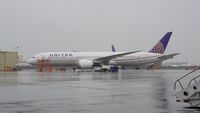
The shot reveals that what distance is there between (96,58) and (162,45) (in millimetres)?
13780

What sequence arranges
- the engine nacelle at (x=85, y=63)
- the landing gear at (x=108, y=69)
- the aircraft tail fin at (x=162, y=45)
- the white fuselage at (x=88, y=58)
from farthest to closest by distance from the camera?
the aircraft tail fin at (x=162, y=45)
the white fuselage at (x=88, y=58)
the engine nacelle at (x=85, y=63)
the landing gear at (x=108, y=69)

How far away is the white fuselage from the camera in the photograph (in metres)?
63.5

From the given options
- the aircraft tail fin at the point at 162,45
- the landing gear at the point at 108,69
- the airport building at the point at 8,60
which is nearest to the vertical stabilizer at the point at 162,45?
the aircraft tail fin at the point at 162,45

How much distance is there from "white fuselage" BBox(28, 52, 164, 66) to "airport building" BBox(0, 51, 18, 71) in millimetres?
10529

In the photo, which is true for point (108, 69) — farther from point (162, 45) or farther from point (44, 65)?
point (162, 45)

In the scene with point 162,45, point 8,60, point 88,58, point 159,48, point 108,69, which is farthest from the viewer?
point 8,60

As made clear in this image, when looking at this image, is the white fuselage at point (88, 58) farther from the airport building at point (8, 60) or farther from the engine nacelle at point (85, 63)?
the airport building at point (8, 60)

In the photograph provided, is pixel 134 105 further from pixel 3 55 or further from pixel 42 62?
pixel 3 55

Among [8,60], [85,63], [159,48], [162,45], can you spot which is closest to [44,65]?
[85,63]

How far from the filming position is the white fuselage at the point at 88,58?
63.5 metres

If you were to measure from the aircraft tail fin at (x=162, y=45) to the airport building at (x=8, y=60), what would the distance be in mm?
25773

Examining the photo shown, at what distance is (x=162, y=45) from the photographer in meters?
72.1

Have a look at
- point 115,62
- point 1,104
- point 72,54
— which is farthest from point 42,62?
point 1,104

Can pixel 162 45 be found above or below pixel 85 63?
above
